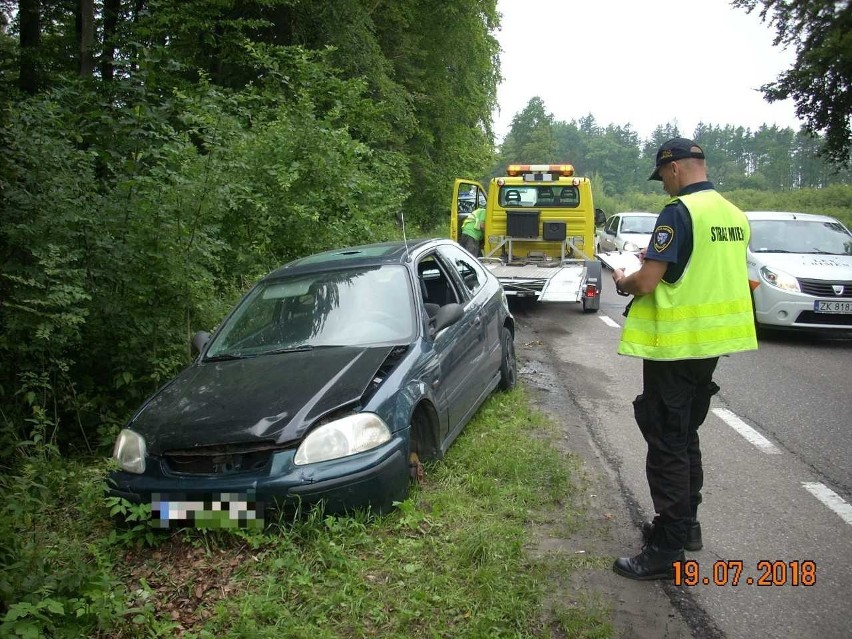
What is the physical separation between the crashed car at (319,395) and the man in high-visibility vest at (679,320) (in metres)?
1.34

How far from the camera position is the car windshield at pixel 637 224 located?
20.6 meters

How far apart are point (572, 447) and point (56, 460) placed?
12.0ft

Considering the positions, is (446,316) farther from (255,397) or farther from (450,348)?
(255,397)

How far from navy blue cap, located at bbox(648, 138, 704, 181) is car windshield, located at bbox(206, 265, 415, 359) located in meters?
1.95

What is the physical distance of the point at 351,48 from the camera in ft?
49.2

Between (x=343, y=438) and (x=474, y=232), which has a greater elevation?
(x=474, y=232)

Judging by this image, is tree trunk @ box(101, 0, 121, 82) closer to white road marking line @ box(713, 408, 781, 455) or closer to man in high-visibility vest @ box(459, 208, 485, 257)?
man in high-visibility vest @ box(459, 208, 485, 257)

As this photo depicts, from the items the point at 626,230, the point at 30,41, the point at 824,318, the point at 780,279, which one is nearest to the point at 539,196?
the point at 780,279

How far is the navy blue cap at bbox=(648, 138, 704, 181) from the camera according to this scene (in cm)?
341

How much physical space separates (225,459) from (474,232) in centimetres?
1066

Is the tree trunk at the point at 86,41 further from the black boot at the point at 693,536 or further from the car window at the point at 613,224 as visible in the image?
the car window at the point at 613,224

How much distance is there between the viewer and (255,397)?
3.99m

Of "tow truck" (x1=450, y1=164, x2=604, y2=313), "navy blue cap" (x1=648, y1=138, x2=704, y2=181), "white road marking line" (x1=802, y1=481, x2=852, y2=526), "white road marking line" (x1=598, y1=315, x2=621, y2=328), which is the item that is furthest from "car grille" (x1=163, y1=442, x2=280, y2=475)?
"tow truck" (x1=450, y1=164, x2=604, y2=313)

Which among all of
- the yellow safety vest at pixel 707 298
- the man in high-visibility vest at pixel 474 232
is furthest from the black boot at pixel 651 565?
the man in high-visibility vest at pixel 474 232
